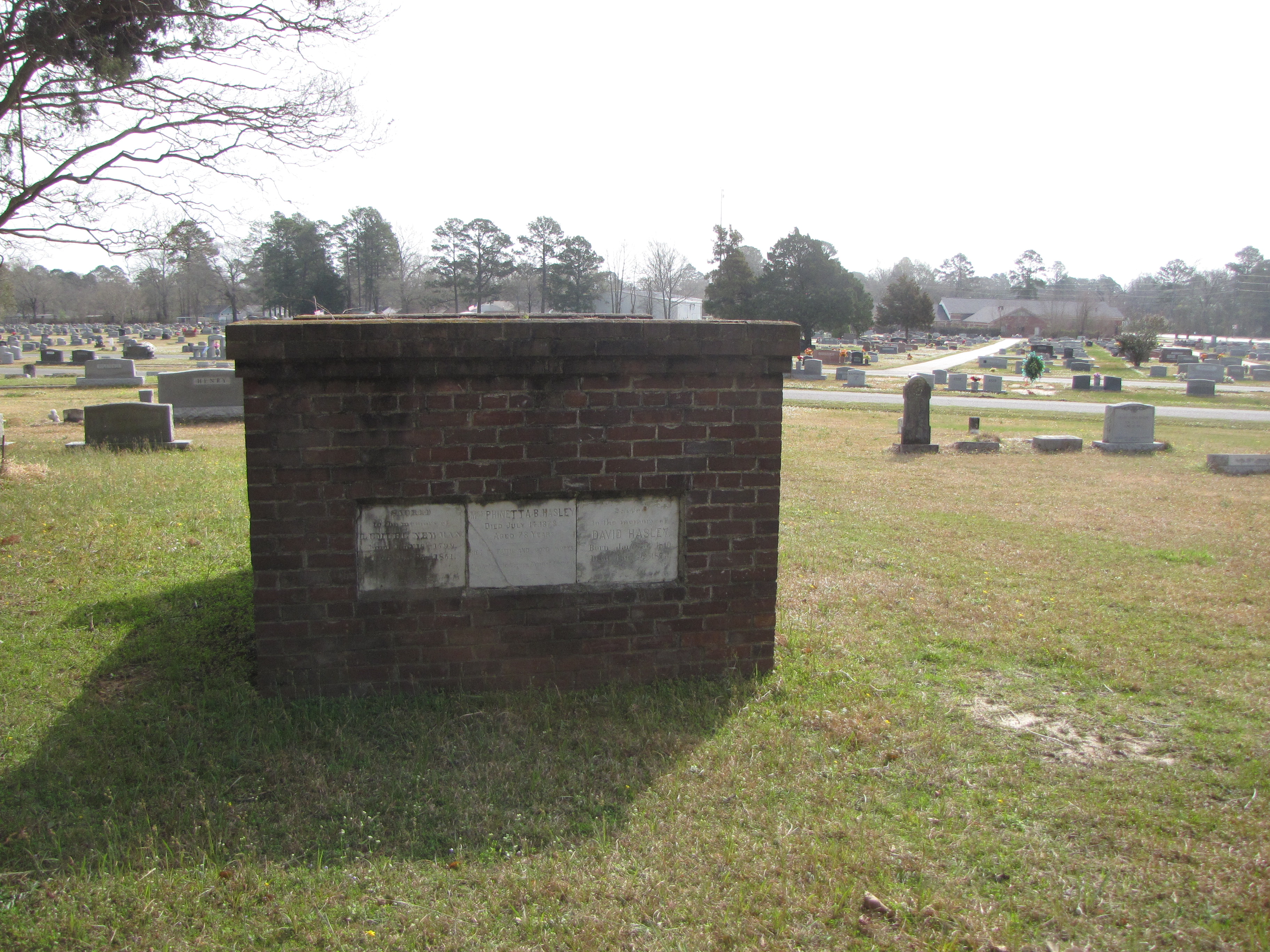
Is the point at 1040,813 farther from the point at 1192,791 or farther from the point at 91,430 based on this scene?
the point at 91,430

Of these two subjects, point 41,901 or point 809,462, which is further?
point 809,462

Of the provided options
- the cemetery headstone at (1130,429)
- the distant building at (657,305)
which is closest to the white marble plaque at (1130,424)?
the cemetery headstone at (1130,429)

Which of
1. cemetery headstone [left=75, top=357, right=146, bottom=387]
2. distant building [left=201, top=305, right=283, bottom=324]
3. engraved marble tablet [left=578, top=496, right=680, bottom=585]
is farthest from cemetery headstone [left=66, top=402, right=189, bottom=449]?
distant building [left=201, top=305, right=283, bottom=324]

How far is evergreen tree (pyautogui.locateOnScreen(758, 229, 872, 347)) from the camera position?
214 feet

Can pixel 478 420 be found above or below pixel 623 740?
above

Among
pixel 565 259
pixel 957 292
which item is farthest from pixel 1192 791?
pixel 957 292

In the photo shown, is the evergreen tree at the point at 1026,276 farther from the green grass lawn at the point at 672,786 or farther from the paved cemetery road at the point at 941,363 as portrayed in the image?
the green grass lawn at the point at 672,786

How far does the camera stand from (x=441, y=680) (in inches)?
183

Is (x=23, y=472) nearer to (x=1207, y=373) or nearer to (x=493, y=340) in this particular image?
(x=493, y=340)

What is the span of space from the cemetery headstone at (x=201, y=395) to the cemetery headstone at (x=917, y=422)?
13011 mm

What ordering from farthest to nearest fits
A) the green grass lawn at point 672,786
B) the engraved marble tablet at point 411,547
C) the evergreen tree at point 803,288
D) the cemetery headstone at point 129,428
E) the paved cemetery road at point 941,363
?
the evergreen tree at point 803,288 < the paved cemetery road at point 941,363 < the cemetery headstone at point 129,428 < the engraved marble tablet at point 411,547 < the green grass lawn at point 672,786

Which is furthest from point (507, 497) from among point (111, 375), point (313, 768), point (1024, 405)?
point (111, 375)

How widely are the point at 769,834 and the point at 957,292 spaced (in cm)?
16853

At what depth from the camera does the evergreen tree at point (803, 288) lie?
65250 mm
